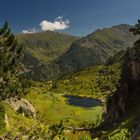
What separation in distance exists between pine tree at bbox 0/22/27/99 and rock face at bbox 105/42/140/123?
146 feet

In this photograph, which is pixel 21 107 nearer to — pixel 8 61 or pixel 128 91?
pixel 128 91

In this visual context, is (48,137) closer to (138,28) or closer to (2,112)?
(2,112)

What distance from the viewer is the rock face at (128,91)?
107062 millimetres

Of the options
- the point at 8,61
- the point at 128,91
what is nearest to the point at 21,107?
the point at 128,91

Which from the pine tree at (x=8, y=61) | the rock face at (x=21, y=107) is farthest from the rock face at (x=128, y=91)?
the rock face at (x=21, y=107)

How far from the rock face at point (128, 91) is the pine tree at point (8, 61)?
44.5 metres

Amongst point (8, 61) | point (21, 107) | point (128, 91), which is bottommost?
point (21, 107)

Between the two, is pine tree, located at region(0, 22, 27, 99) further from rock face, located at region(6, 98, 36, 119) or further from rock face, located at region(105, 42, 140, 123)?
rock face, located at region(6, 98, 36, 119)

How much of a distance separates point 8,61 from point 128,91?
55.5 metres

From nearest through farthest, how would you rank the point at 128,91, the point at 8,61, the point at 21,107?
the point at 8,61
the point at 128,91
the point at 21,107

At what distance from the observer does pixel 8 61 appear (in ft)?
223

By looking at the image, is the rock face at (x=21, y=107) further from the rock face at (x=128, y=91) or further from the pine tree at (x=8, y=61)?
the pine tree at (x=8, y=61)

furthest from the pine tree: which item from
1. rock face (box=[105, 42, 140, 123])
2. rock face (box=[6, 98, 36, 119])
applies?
Answer: rock face (box=[6, 98, 36, 119])

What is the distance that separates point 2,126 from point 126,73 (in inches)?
1860
